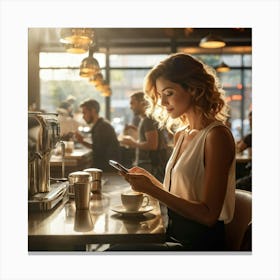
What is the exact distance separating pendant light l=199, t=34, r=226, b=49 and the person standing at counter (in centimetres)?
85

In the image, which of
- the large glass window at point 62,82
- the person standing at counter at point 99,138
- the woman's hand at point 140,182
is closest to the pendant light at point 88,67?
the large glass window at point 62,82

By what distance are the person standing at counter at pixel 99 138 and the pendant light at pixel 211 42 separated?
850mm

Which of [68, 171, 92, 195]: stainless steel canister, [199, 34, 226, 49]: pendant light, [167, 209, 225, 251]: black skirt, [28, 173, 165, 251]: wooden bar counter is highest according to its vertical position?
[199, 34, 226, 49]: pendant light

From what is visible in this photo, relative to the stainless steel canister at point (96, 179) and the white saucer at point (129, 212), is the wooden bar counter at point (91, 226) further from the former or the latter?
the stainless steel canister at point (96, 179)

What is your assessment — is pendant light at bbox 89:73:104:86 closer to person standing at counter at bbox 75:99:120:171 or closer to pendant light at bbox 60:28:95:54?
person standing at counter at bbox 75:99:120:171

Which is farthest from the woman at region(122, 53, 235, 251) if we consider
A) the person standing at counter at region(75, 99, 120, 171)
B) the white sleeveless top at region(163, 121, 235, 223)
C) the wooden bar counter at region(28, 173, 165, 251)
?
the person standing at counter at region(75, 99, 120, 171)

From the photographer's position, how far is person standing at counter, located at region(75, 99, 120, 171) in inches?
105

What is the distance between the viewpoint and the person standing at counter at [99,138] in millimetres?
2664

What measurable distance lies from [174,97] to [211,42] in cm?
66

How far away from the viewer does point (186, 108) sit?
204 cm
